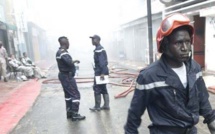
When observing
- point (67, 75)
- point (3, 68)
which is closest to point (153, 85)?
point (67, 75)

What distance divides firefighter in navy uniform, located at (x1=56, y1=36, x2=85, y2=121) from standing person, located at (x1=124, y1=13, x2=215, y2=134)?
11.3 ft

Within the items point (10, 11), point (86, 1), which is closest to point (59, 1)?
point (86, 1)

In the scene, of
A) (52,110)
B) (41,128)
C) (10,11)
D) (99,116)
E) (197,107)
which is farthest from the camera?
(10,11)

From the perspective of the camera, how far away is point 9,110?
6.45 metres

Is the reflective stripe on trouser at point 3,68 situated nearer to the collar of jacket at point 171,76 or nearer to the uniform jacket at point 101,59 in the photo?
the uniform jacket at point 101,59

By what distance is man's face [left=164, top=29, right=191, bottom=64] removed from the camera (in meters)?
1.64

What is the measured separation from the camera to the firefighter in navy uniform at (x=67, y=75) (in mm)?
5023

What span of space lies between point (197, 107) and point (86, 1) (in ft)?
180

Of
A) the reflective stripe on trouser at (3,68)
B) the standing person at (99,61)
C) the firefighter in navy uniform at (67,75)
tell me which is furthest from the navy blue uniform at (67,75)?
the reflective stripe on trouser at (3,68)

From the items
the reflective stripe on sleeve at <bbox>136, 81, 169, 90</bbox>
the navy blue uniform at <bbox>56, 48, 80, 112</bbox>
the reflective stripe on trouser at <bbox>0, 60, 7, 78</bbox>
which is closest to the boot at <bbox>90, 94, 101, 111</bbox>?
the navy blue uniform at <bbox>56, 48, 80, 112</bbox>

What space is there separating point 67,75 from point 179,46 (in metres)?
3.77

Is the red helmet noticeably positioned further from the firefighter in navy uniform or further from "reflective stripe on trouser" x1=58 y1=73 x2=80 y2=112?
"reflective stripe on trouser" x1=58 y1=73 x2=80 y2=112

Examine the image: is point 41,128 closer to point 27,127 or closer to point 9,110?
point 27,127

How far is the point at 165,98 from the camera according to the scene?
1645 mm
